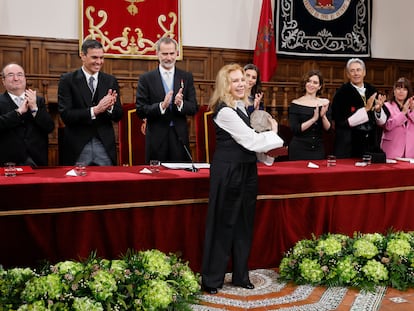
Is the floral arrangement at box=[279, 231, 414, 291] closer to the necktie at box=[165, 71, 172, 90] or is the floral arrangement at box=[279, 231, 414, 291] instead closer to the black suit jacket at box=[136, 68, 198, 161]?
the black suit jacket at box=[136, 68, 198, 161]

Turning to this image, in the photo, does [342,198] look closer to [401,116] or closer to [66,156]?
[401,116]

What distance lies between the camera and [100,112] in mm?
4047

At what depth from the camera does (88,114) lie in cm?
405

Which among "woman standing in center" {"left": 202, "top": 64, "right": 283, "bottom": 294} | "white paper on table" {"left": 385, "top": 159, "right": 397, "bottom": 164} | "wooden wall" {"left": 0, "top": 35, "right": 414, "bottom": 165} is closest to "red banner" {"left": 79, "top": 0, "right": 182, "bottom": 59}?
"wooden wall" {"left": 0, "top": 35, "right": 414, "bottom": 165}

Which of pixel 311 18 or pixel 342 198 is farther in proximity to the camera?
pixel 311 18

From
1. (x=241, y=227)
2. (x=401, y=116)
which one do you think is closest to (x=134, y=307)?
(x=241, y=227)

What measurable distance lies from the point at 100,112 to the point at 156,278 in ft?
4.63

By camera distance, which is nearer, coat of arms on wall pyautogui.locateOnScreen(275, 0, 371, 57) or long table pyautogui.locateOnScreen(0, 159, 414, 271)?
long table pyautogui.locateOnScreen(0, 159, 414, 271)

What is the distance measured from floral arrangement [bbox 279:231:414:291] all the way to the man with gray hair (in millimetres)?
1332

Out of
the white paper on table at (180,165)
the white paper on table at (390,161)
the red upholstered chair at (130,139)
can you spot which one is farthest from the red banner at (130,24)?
the white paper on table at (390,161)

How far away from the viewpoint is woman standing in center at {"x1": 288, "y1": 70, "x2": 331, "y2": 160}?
191 inches

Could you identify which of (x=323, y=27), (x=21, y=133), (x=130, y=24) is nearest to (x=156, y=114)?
(x=21, y=133)

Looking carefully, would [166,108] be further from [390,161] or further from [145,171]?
[390,161]

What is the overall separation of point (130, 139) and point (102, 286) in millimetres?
2485
